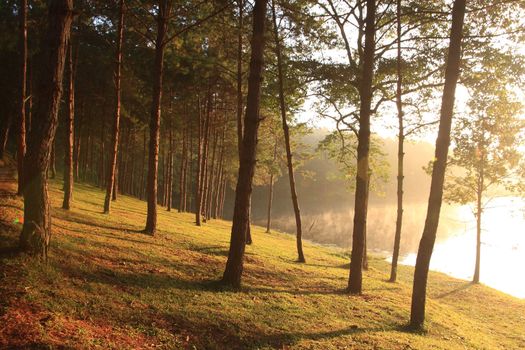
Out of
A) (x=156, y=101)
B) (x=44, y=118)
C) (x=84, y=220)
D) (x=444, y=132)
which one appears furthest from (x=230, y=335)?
(x=156, y=101)

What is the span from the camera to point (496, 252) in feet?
140

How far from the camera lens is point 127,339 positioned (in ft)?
18.4

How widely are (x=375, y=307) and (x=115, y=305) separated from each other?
24.8ft

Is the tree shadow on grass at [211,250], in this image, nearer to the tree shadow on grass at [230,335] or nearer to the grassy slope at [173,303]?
the grassy slope at [173,303]

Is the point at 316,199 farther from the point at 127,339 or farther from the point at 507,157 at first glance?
the point at 127,339

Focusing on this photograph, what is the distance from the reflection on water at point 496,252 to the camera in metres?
23.8

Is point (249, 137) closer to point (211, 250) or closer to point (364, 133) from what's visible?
point (364, 133)

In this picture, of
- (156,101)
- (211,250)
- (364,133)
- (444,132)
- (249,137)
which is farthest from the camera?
(211,250)

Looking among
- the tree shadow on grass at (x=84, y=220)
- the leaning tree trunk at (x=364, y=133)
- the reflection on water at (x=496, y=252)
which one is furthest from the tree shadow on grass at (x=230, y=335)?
the reflection on water at (x=496, y=252)

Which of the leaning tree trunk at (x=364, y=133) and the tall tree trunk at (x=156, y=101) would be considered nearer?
the leaning tree trunk at (x=364, y=133)

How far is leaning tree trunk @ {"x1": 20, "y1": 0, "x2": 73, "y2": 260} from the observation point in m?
6.64

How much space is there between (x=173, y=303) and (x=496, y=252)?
45368 mm

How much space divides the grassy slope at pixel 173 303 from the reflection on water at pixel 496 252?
11.2 m

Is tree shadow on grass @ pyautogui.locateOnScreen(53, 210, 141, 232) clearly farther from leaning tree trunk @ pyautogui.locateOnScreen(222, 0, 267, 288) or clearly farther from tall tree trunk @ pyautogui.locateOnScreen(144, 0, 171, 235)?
leaning tree trunk @ pyautogui.locateOnScreen(222, 0, 267, 288)
